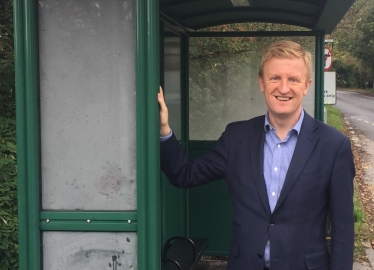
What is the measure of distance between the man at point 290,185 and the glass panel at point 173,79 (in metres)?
1.59

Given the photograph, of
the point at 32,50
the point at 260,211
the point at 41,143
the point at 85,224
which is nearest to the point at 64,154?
the point at 41,143

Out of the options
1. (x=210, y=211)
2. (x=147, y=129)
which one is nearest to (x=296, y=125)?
(x=147, y=129)

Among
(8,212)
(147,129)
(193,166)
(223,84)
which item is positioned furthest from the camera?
(223,84)

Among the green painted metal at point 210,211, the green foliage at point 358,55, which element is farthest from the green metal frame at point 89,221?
the green foliage at point 358,55

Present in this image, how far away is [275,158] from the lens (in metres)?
2.64

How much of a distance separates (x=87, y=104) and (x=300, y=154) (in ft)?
3.28

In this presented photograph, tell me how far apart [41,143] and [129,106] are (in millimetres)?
446

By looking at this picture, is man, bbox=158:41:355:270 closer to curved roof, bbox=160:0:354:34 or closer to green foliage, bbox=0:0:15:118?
curved roof, bbox=160:0:354:34

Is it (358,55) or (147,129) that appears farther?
(358,55)

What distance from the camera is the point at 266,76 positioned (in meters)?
2.67

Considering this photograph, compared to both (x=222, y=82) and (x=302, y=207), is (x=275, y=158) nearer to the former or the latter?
(x=302, y=207)

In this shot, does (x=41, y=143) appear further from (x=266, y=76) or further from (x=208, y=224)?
(x=208, y=224)

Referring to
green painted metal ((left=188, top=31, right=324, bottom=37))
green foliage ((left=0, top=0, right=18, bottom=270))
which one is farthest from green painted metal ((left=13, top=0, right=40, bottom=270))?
green painted metal ((left=188, top=31, right=324, bottom=37))

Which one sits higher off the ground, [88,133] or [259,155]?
[88,133]
